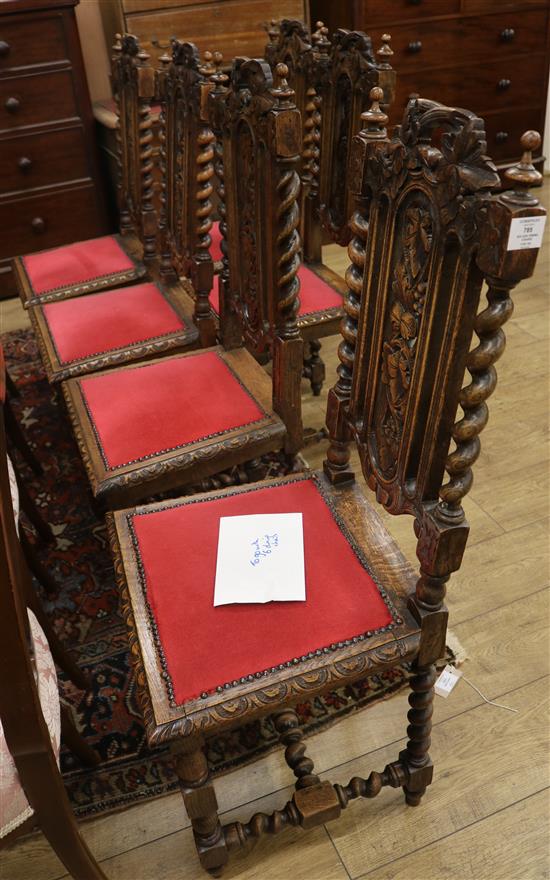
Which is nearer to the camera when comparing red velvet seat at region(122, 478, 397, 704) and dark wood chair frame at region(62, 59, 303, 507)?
red velvet seat at region(122, 478, 397, 704)

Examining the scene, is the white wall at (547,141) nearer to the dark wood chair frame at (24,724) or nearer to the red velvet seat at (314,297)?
the red velvet seat at (314,297)

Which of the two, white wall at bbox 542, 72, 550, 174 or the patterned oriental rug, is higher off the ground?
white wall at bbox 542, 72, 550, 174

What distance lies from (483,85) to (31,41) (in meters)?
2.37

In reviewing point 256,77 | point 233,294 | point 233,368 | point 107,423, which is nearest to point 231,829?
point 107,423

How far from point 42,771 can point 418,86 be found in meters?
3.73

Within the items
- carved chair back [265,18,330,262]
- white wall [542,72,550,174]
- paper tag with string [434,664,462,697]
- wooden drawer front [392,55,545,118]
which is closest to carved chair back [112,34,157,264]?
carved chair back [265,18,330,262]

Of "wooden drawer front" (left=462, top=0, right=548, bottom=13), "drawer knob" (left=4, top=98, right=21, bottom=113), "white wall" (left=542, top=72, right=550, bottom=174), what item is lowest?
"white wall" (left=542, top=72, right=550, bottom=174)

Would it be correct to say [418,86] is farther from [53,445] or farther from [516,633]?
[516,633]

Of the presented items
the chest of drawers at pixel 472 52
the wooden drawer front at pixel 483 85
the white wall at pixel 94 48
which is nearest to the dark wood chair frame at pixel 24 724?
the white wall at pixel 94 48

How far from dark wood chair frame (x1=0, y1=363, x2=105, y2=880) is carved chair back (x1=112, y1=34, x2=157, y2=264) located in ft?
4.72

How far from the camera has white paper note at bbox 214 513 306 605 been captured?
1.15 meters

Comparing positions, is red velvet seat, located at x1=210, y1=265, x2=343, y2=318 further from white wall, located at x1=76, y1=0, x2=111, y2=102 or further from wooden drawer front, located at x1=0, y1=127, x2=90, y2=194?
white wall, located at x1=76, y1=0, x2=111, y2=102

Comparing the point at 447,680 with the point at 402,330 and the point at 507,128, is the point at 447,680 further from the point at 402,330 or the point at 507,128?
the point at 507,128

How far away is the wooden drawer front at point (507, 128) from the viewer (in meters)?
4.02
